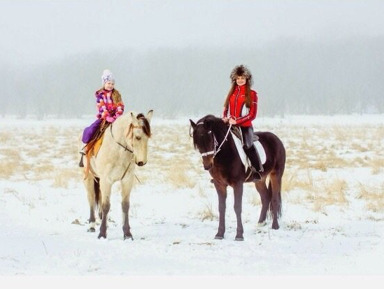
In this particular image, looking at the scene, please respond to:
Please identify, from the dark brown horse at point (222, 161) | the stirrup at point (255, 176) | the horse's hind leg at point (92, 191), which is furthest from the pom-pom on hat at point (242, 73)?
the horse's hind leg at point (92, 191)

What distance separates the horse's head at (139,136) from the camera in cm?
656

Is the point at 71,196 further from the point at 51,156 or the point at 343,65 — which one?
the point at 343,65

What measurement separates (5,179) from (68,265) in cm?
1098

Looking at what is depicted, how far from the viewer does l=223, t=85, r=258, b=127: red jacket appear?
24.7 feet

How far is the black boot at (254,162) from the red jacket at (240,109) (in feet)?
1.37

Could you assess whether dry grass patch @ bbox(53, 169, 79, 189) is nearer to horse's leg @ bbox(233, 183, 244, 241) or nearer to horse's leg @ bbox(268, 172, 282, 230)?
horse's leg @ bbox(268, 172, 282, 230)

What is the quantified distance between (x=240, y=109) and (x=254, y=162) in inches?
34.8

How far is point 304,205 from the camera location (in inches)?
419

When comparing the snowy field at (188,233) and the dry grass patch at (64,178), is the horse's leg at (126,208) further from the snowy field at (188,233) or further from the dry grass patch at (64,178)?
the dry grass patch at (64,178)

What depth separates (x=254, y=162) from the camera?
770 centimetres

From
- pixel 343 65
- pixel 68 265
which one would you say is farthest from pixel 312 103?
pixel 68 265

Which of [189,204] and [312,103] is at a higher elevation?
[312,103]

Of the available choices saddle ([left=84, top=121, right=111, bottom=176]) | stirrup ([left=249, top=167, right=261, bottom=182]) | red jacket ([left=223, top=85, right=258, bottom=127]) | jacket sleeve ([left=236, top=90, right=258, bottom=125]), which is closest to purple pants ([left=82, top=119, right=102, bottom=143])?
saddle ([left=84, top=121, right=111, bottom=176])

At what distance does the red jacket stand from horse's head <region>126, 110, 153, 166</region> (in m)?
1.54
